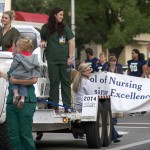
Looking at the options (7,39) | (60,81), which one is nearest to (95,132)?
(60,81)

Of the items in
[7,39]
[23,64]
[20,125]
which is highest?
[7,39]

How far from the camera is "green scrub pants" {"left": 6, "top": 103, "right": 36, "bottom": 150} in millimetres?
9914

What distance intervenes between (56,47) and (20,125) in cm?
308

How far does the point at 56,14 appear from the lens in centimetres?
1288

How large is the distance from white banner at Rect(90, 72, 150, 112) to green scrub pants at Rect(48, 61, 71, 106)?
2.45m

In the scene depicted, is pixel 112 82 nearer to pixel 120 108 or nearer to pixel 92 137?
pixel 120 108

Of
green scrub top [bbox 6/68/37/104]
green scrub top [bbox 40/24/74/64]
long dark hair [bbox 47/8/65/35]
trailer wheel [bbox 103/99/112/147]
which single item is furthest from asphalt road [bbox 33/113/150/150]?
green scrub top [bbox 6/68/37/104]

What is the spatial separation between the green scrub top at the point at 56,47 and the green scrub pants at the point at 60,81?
10cm

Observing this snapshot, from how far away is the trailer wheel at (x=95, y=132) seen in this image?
13.1 metres

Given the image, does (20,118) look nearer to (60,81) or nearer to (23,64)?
(23,64)

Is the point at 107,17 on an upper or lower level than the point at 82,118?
upper

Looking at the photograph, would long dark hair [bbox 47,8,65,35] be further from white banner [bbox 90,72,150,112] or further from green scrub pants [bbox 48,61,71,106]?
white banner [bbox 90,72,150,112]

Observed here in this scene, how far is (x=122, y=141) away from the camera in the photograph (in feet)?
48.9

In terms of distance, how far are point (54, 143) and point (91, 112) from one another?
6.09ft
